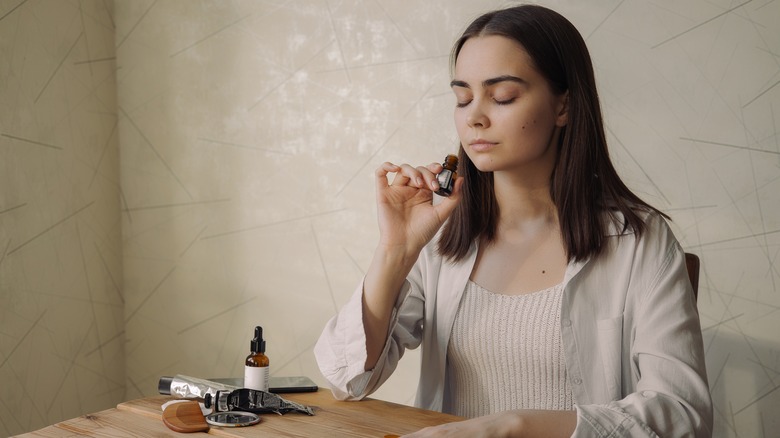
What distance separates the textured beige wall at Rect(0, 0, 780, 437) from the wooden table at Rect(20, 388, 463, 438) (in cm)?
126

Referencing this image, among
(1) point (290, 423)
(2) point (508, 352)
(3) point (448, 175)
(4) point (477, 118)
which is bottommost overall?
(1) point (290, 423)

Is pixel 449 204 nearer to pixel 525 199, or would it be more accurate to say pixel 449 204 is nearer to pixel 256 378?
pixel 525 199

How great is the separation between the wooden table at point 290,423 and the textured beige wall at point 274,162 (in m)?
1.26

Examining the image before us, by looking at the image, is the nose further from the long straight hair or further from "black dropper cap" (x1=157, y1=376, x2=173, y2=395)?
"black dropper cap" (x1=157, y1=376, x2=173, y2=395)

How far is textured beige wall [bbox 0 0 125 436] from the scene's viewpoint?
2674 mm

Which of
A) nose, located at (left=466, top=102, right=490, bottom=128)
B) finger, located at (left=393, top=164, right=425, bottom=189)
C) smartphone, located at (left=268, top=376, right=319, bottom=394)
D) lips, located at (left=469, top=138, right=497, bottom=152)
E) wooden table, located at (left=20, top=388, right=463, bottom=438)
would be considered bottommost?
wooden table, located at (left=20, top=388, right=463, bottom=438)

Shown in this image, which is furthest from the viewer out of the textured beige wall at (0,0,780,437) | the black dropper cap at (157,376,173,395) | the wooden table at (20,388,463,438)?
the textured beige wall at (0,0,780,437)

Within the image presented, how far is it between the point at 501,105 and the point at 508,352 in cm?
48

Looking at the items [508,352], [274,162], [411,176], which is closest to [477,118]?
[411,176]

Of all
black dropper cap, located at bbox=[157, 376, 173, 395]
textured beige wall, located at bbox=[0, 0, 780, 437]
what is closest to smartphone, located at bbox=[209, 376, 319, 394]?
black dropper cap, located at bbox=[157, 376, 173, 395]

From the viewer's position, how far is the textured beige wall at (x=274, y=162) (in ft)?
7.47

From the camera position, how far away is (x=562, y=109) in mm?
A: 1640

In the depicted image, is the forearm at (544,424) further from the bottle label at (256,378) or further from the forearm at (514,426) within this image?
the bottle label at (256,378)

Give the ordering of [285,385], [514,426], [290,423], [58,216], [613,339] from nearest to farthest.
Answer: [514,426]
[290,423]
[613,339]
[285,385]
[58,216]
